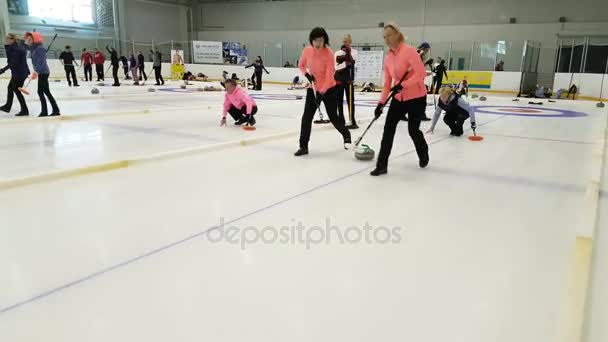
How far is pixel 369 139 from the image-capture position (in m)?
6.66

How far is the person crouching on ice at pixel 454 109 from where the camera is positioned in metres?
6.49

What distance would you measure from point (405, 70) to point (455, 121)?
2999mm

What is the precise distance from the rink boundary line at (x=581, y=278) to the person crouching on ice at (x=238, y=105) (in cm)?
504

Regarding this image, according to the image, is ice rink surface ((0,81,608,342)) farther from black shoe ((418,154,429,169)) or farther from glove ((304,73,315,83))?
glove ((304,73,315,83))

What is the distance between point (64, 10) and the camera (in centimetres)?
2525

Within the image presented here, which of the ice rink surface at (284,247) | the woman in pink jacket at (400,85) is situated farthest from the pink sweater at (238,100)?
the woman in pink jacket at (400,85)

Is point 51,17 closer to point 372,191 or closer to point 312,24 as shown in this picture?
point 312,24

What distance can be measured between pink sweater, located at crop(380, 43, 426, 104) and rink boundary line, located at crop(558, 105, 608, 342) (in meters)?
1.67

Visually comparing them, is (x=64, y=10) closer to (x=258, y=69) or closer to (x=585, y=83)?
(x=258, y=69)

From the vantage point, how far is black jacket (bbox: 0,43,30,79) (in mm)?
7703

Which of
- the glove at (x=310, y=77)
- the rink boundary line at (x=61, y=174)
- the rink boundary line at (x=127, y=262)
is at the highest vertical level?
the glove at (x=310, y=77)

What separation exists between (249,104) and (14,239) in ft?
16.6

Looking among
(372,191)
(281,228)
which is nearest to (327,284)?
(281,228)

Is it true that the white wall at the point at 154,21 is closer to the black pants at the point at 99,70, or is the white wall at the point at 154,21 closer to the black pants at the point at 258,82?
the black pants at the point at 99,70
